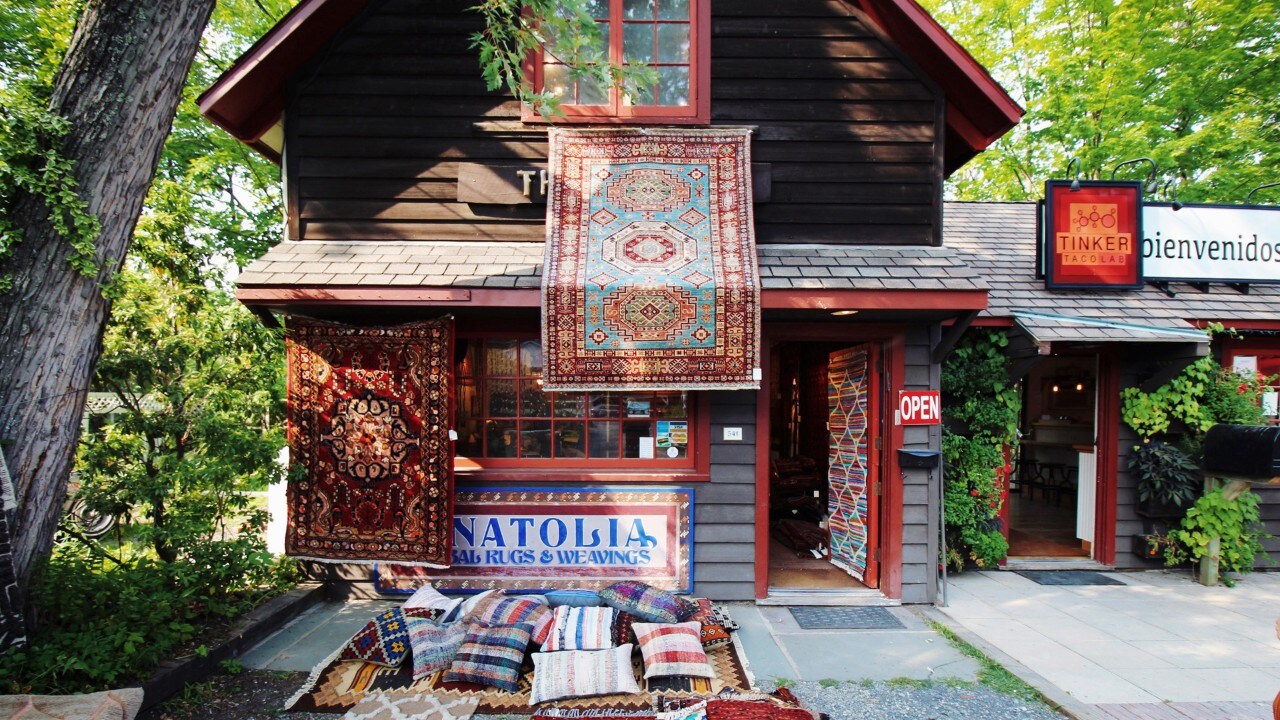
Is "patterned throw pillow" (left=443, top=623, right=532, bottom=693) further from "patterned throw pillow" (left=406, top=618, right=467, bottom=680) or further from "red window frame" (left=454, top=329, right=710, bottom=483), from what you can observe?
"red window frame" (left=454, top=329, right=710, bottom=483)

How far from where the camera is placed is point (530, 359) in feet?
17.8

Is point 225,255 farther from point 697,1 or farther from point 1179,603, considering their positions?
point 1179,603

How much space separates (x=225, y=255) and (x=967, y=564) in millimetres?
11005

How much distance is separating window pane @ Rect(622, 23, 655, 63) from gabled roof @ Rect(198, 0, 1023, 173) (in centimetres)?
196

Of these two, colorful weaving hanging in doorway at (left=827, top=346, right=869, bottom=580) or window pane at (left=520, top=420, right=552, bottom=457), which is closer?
window pane at (left=520, top=420, right=552, bottom=457)

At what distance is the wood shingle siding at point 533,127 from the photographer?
212 inches

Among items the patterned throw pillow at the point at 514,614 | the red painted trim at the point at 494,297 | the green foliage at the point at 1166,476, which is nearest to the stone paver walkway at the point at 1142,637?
the green foliage at the point at 1166,476

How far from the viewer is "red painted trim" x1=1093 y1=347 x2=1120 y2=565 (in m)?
6.62

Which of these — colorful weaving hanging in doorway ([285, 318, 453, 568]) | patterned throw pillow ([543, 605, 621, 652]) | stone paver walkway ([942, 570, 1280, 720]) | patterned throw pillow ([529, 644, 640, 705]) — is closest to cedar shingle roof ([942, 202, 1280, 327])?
stone paver walkway ([942, 570, 1280, 720])

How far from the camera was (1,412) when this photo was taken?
135 inches

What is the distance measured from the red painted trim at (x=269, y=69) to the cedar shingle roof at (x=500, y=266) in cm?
119

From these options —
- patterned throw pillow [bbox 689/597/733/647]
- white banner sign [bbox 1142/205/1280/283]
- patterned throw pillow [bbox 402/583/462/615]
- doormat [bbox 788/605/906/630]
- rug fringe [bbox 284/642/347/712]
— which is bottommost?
doormat [bbox 788/605/906/630]

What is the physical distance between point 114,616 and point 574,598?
2.91m

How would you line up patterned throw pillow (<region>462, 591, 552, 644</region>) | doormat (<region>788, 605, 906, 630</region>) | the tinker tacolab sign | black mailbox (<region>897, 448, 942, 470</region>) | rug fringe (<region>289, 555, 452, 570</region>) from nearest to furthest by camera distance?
patterned throw pillow (<region>462, 591, 552, 644</region>) < doormat (<region>788, 605, 906, 630</region>) < rug fringe (<region>289, 555, 452, 570</region>) < black mailbox (<region>897, 448, 942, 470</region>) < the tinker tacolab sign
